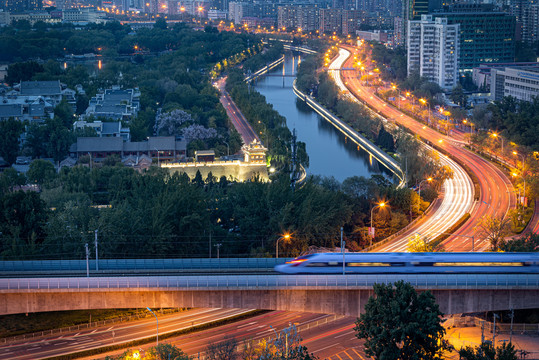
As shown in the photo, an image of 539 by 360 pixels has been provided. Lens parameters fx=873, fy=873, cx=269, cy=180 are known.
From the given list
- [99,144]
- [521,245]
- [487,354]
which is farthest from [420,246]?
[99,144]

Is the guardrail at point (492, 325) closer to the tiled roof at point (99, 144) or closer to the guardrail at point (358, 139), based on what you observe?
the guardrail at point (358, 139)

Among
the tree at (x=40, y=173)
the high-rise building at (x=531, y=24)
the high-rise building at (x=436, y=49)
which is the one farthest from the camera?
the high-rise building at (x=531, y=24)

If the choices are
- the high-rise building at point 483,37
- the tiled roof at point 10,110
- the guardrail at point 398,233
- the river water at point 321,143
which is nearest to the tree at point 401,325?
the guardrail at point 398,233

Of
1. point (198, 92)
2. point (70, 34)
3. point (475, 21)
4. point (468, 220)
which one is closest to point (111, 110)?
point (198, 92)

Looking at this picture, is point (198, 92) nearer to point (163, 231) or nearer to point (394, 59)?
point (394, 59)

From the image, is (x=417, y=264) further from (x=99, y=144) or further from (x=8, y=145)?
(x=8, y=145)
